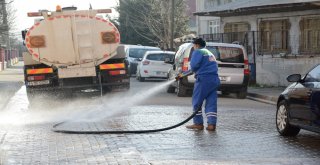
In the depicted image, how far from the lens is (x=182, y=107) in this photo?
52.2 ft

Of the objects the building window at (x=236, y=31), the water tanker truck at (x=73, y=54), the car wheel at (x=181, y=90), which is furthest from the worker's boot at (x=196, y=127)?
the building window at (x=236, y=31)

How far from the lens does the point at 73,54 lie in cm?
1630

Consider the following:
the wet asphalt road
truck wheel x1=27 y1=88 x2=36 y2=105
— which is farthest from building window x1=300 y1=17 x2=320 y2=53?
truck wheel x1=27 y1=88 x2=36 y2=105

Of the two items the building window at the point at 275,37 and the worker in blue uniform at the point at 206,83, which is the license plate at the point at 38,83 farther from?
the building window at the point at 275,37

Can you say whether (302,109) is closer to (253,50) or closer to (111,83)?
(111,83)

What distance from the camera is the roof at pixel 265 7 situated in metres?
23.0

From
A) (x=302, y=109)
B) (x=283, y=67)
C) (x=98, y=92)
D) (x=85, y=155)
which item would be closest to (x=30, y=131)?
(x=85, y=155)

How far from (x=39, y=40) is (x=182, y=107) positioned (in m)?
3.97

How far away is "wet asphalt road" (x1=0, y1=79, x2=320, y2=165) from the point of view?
8.38 m

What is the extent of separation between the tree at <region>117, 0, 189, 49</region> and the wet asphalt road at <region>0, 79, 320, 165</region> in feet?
113

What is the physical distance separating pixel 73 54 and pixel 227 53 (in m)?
4.93

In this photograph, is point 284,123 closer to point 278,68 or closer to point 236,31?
point 278,68

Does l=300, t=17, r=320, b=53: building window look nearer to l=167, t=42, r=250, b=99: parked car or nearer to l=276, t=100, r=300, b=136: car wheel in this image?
l=167, t=42, r=250, b=99: parked car

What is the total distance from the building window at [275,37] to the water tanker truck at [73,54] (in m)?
10.6
